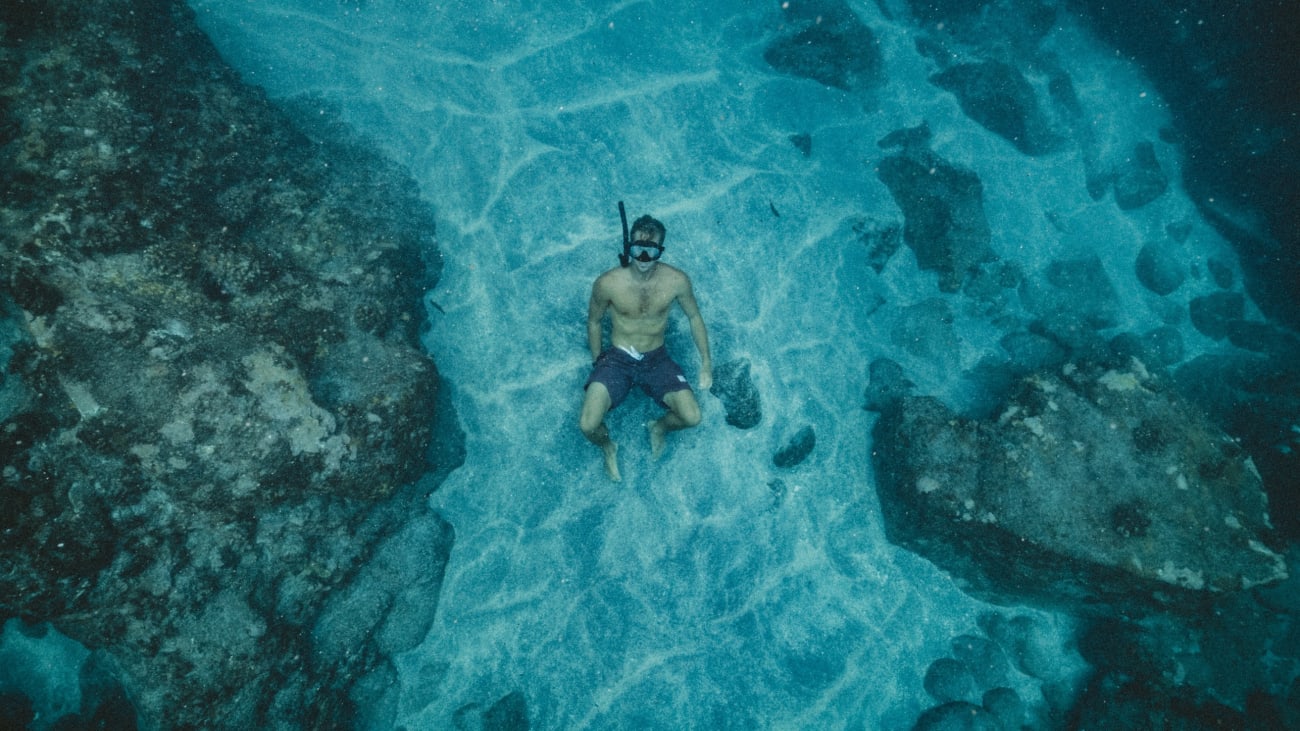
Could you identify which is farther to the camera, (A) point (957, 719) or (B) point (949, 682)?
(B) point (949, 682)

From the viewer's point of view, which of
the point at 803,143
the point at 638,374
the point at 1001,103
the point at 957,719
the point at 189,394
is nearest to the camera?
the point at 189,394

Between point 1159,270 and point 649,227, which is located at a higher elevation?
point 649,227

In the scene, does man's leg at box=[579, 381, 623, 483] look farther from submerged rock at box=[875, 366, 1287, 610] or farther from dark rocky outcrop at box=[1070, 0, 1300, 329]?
dark rocky outcrop at box=[1070, 0, 1300, 329]

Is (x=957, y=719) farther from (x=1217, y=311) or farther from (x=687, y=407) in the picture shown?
(x=1217, y=311)

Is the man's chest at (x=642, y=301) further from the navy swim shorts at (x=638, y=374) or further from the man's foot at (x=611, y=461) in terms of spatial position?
the man's foot at (x=611, y=461)

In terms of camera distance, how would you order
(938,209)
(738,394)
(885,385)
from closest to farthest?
1. (738,394)
2. (885,385)
3. (938,209)

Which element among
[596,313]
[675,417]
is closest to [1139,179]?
[675,417]

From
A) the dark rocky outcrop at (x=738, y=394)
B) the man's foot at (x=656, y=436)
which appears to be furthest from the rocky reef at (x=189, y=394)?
the dark rocky outcrop at (x=738, y=394)
